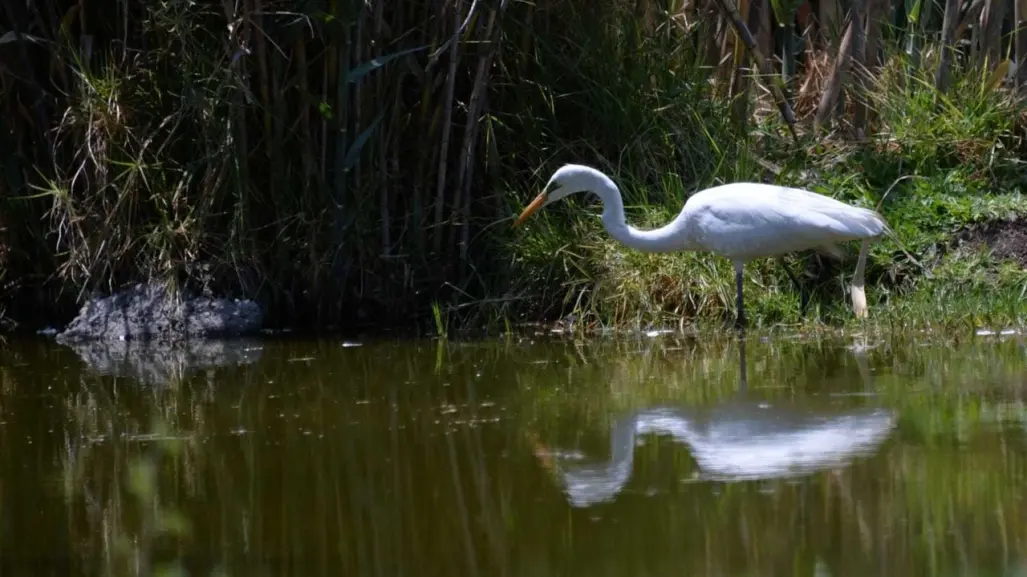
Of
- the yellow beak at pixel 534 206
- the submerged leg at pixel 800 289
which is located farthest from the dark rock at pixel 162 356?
the submerged leg at pixel 800 289

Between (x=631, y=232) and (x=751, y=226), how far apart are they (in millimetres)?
701

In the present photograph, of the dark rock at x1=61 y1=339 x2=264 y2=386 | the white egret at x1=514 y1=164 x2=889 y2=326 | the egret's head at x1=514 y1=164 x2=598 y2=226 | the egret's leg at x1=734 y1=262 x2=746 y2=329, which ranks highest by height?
the egret's head at x1=514 y1=164 x2=598 y2=226

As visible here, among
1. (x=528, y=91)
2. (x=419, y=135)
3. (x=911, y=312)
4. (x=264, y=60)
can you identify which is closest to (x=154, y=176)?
(x=264, y=60)

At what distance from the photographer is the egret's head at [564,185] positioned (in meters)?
7.80

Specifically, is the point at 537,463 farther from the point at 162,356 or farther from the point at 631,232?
the point at 162,356

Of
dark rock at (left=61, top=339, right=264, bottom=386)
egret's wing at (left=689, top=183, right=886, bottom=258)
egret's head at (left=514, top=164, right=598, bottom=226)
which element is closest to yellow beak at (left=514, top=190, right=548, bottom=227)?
egret's head at (left=514, top=164, right=598, bottom=226)

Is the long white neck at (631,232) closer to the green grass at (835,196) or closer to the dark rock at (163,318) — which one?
the green grass at (835,196)

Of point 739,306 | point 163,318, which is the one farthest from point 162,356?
point 739,306

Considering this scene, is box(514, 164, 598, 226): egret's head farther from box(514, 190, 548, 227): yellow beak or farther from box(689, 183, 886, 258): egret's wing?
box(689, 183, 886, 258): egret's wing

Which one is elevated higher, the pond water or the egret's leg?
the egret's leg

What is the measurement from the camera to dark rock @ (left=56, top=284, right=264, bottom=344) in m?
8.27

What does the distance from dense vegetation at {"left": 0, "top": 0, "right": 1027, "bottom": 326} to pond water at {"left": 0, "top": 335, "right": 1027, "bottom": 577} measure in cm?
109

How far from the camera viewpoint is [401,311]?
338 inches

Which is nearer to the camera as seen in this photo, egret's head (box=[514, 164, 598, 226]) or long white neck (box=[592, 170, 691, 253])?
long white neck (box=[592, 170, 691, 253])
